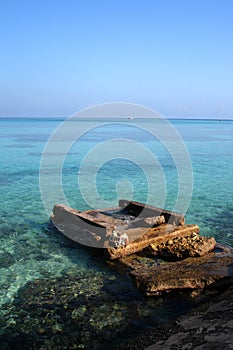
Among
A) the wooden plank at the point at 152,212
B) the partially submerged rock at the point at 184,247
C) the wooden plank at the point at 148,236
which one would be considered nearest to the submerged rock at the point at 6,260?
the wooden plank at the point at 148,236

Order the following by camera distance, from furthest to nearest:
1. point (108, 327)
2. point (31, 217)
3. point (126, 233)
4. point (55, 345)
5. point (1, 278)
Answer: point (31, 217) < point (126, 233) < point (1, 278) < point (108, 327) < point (55, 345)

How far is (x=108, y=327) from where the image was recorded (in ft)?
25.1

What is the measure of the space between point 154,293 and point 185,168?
2615cm

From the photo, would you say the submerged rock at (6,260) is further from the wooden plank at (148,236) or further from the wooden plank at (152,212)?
the wooden plank at (152,212)

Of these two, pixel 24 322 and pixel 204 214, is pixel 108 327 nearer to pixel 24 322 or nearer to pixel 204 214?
pixel 24 322

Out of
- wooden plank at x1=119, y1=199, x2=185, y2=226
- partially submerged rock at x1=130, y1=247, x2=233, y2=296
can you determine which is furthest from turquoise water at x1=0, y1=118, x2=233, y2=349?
wooden plank at x1=119, y1=199, x2=185, y2=226

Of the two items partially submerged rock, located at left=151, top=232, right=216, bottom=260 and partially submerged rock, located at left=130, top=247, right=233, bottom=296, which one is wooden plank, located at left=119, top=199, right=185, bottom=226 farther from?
partially submerged rock, located at left=130, top=247, right=233, bottom=296

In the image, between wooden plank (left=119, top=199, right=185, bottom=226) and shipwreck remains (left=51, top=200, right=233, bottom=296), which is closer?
shipwreck remains (left=51, top=200, right=233, bottom=296)

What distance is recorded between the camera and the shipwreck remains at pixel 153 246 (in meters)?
8.91

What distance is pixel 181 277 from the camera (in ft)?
29.1

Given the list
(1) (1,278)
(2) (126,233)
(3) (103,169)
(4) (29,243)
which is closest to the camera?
(1) (1,278)

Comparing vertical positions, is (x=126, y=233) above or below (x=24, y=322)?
above

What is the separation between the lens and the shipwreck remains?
8906 millimetres

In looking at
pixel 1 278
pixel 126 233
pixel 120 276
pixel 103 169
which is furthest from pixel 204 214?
pixel 103 169
